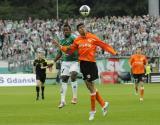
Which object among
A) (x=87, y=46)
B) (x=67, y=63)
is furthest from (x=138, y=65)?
(x=87, y=46)

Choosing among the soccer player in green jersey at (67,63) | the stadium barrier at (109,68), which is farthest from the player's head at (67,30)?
the stadium barrier at (109,68)

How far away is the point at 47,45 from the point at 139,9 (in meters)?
19.2

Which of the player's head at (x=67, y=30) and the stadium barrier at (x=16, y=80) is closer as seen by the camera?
the player's head at (x=67, y=30)

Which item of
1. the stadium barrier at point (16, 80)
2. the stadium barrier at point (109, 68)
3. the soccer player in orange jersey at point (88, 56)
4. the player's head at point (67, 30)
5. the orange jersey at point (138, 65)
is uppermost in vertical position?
the player's head at point (67, 30)

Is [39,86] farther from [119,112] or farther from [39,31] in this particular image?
[39,31]

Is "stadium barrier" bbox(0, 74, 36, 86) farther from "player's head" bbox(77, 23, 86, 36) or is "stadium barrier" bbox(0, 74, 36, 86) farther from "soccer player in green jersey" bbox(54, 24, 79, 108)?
"player's head" bbox(77, 23, 86, 36)

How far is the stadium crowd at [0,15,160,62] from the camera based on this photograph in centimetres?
5091

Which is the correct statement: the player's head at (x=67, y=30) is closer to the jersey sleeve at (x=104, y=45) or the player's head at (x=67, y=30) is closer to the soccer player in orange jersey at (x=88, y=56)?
the soccer player in orange jersey at (x=88, y=56)

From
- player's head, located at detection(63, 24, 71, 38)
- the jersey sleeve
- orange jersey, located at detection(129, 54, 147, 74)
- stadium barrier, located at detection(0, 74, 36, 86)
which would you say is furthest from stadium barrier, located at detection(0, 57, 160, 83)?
the jersey sleeve

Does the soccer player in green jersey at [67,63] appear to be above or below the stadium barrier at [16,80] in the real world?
above

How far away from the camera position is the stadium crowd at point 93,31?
50906 millimetres

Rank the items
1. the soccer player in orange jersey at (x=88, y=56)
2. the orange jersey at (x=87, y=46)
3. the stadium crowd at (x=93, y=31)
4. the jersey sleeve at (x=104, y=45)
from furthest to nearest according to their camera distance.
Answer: the stadium crowd at (x=93, y=31)
the orange jersey at (x=87, y=46)
the soccer player in orange jersey at (x=88, y=56)
the jersey sleeve at (x=104, y=45)

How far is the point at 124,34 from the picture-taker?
53625 mm

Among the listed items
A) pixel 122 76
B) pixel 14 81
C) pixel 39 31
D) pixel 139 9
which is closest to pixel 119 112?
pixel 14 81
